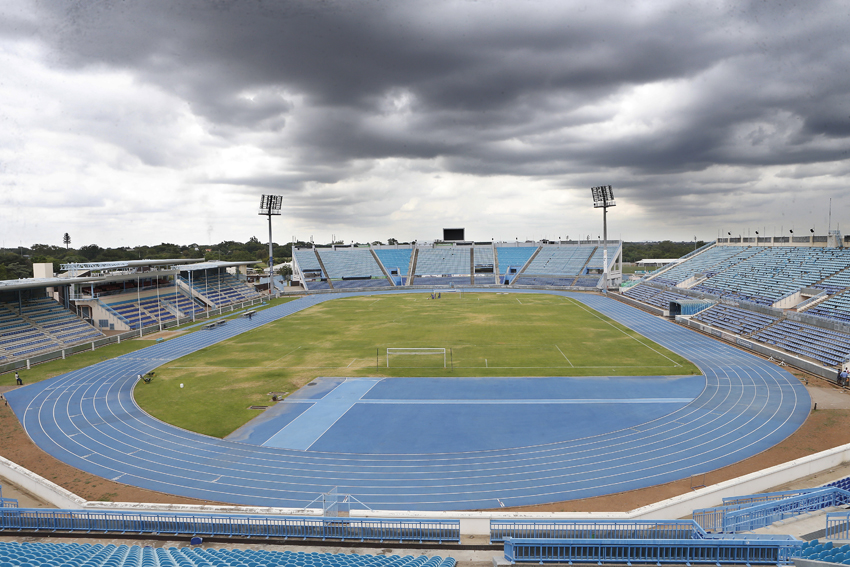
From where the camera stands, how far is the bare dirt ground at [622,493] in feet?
44.8

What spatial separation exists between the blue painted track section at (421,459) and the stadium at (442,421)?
10 cm

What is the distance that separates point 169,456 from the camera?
17.4 m

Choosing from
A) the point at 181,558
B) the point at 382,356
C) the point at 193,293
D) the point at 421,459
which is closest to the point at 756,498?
the point at 421,459

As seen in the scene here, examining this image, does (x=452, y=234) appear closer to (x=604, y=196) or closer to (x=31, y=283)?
(x=604, y=196)

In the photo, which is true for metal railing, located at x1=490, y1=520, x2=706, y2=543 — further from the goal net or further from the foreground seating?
the goal net

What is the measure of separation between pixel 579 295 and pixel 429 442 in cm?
5579

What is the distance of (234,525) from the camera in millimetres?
11094

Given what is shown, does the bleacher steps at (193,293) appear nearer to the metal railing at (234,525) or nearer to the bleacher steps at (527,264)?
the metal railing at (234,525)

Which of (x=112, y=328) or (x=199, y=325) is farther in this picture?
(x=199, y=325)

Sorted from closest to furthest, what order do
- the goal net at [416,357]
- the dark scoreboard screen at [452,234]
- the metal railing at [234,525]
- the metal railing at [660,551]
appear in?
the metal railing at [660,551] → the metal railing at [234,525] → the goal net at [416,357] → the dark scoreboard screen at [452,234]

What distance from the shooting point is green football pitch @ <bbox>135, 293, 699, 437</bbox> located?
24281mm

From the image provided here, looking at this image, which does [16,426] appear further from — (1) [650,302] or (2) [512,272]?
(2) [512,272]

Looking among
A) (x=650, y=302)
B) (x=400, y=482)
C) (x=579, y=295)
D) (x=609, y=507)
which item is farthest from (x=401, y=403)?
(x=579, y=295)

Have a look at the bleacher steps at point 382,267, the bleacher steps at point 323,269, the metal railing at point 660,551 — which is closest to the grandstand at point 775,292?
the metal railing at point 660,551
